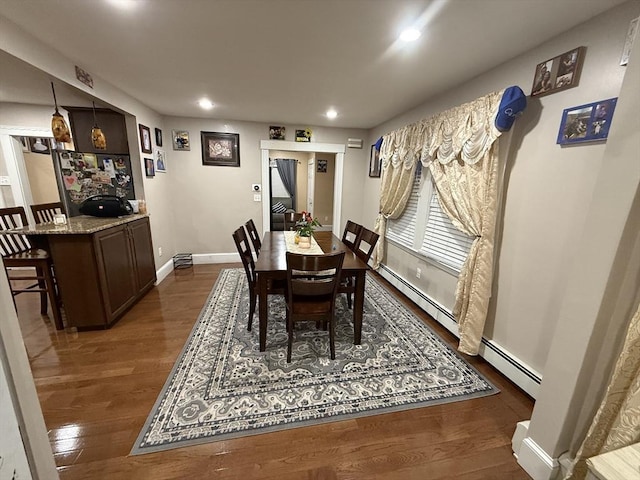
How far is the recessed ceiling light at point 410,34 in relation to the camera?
1.51 meters

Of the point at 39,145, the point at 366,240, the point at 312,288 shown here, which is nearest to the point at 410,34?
the point at 366,240

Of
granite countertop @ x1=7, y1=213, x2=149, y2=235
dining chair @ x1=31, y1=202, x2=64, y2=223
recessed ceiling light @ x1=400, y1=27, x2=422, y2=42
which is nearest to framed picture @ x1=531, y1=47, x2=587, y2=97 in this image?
recessed ceiling light @ x1=400, y1=27, x2=422, y2=42

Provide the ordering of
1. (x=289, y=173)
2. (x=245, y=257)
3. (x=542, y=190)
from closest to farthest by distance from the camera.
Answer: (x=542, y=190) < (x=245, y=257) < (x=289, y=173)

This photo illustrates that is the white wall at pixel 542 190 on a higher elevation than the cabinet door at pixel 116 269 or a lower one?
higher

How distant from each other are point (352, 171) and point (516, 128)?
2.85 meters

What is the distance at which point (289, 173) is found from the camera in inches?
312

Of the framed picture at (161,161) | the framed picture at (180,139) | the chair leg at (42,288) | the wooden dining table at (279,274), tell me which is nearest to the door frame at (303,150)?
the framed picture at (180,139)

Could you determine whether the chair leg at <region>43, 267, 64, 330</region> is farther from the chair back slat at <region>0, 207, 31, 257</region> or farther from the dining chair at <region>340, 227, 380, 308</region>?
the dining chair at <region>340, 227, 380, 308</region>

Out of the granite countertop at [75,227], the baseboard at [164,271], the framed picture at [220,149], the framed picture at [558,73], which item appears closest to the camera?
the framed picture at [558,73]

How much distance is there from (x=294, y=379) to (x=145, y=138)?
332 cm

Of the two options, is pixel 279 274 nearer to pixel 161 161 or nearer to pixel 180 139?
pixel 161 161

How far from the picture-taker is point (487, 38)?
1611 millimetres

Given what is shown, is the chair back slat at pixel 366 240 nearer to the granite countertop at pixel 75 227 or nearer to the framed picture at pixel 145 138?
the granite countertop at pixel 75 227

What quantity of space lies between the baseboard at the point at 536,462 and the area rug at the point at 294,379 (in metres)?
0.44
